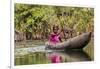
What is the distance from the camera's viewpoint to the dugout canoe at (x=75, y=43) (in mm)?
2078

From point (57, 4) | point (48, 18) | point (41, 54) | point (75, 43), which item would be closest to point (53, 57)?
point (41, 54)

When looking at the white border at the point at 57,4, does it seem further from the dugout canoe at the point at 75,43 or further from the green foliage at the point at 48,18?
the dugout canoe at the point at 75,43

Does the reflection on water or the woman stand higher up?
the woman

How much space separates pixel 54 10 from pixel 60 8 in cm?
7

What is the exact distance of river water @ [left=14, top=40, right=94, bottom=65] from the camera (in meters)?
1.94

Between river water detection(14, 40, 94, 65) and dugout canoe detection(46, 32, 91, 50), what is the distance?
40 millimetres

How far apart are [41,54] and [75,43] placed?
0.38 m

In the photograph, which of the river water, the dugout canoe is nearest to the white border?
the river water

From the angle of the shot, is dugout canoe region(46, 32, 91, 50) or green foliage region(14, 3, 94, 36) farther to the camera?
dugout canoe region(46, 32, 91, 50)

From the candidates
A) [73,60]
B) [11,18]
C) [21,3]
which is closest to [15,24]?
[11,18]

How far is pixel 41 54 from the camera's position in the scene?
2.01 meters

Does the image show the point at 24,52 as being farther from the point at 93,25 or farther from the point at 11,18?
the point at 93,25

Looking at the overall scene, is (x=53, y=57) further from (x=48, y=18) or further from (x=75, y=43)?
(x=48, y=18)

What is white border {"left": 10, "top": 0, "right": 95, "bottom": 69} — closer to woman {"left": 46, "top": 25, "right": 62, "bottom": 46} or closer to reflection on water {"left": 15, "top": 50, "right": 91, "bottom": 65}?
reflection on water {"left": 15, "top": 50, "right": 91, "bottom": 65}
